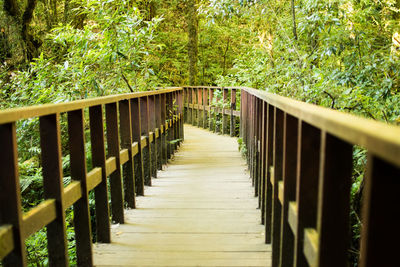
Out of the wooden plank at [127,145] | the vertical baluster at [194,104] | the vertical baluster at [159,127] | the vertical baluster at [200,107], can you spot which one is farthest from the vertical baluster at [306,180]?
the vertical baluster at [194,104]

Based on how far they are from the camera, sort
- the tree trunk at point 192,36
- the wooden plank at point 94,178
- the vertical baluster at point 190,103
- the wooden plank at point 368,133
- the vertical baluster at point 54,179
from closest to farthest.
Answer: the wooden plank at point 368,133, the vertical baluster at point 54,179, the wooden plank at point 94,178, the vertical baluster at point 190,103, the tree trunk at point 192,36

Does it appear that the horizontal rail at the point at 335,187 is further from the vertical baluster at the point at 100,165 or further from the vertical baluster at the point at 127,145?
the vertical baluster at the point at 127,145

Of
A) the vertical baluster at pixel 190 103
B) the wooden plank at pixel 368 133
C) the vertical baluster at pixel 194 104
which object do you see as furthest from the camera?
the vertical baluster at pixel 190 103

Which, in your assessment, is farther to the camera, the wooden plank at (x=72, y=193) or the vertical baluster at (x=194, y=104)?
the vertical baluster at (x=194, y=104)

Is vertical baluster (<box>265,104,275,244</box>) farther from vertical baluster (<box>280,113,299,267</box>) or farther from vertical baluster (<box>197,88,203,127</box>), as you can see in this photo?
vertical baluster (<box>197,88,203,127</box>)

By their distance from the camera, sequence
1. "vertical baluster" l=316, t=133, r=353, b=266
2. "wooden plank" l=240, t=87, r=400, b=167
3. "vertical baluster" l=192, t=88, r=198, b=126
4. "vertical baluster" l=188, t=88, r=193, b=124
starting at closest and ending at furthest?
1. "wooden plank" l=240, t=87, r=400, b=167
2. "vertical baluster" l=316, t=133, r=353, b=266
3. "vertical baluster" l=192, t=88, r=198, b=126
4. "vertical baluster" l=188, t=88, r=193, b=124

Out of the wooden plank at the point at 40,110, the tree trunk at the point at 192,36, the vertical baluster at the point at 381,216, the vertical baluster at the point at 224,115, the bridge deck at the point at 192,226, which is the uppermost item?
the tree trunk at the point at 192,36

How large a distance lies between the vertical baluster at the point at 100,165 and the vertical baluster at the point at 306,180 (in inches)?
76.8

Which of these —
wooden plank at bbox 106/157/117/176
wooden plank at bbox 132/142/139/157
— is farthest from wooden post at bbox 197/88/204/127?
wooden plank at bbox 106/157/117/176

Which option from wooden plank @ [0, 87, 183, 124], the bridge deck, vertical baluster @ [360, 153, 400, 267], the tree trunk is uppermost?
the tree trunk

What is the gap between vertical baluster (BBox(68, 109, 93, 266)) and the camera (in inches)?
113

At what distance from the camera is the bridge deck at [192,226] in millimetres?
3256

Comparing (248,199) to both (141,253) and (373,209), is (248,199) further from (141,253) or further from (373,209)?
(373,209)

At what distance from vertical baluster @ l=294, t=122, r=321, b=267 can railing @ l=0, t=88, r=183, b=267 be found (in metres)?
1.37
